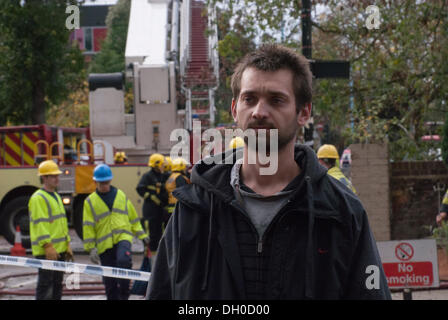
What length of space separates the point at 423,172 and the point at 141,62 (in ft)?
22.4

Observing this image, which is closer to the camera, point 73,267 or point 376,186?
point 73,267

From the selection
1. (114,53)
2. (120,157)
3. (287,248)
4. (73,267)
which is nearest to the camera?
(287,248)

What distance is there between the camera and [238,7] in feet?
37.6

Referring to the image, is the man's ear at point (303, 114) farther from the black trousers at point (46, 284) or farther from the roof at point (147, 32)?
the roof at point (147, 32)

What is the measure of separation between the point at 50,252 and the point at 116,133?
7.16 m

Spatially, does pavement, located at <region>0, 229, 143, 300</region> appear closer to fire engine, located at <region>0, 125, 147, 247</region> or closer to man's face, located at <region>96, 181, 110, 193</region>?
fire engine, located at <region>0, 125, 147, 247</region>

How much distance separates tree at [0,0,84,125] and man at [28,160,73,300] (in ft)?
36.6

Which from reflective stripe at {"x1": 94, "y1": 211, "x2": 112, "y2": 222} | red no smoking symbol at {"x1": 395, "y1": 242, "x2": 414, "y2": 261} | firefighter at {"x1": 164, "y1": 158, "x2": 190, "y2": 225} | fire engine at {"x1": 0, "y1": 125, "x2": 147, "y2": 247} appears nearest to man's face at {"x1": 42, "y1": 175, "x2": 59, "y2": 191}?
reflective stripe at {"x1": 94, "y1": 211, "x2": 112, "y2": 222}

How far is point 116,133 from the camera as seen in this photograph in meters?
14.4

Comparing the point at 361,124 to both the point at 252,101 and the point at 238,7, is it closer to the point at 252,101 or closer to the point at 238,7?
the point at 238,7

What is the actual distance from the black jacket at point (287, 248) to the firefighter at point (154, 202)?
7796 millimetres

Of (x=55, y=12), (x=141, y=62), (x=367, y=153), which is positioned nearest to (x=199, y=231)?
(x=367, y=153)

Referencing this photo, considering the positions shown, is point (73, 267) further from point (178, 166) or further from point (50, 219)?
point (178, 166)

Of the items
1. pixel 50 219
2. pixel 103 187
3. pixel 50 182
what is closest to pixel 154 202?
pixel 103 187
